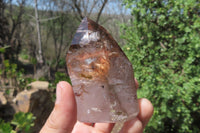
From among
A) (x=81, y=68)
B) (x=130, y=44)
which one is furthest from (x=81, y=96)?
(x=130, y=44)

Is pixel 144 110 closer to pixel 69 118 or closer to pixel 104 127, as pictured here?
pixel 104 127

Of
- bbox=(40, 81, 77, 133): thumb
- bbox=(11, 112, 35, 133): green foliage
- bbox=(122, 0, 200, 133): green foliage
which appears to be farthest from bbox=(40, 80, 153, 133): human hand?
bbox=(11, 112, 35, 133): green foliage

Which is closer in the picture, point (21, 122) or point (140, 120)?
point (140, 120)

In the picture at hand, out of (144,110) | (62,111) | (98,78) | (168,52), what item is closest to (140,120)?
(144,110)

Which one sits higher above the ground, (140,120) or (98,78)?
(98,78)

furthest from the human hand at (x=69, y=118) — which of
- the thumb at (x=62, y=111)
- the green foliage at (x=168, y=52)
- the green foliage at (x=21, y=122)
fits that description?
Result: the green foliage at (x=21, y=122)

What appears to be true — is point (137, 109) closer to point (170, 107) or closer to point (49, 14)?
point (170, 107)

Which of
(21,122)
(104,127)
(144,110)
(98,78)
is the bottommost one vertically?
(21,122)
